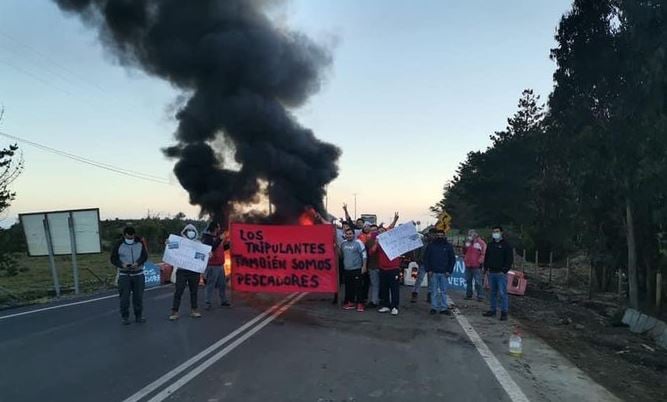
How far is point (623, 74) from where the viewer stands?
13.1 meters

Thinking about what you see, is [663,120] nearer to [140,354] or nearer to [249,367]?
[249,367]

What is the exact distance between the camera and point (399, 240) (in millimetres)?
10898

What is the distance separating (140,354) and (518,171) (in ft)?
175

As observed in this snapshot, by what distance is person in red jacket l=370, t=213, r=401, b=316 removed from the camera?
10.6m

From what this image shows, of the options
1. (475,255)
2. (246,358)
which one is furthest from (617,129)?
(246,358)

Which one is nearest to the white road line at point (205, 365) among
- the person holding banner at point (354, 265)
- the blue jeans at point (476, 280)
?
the person holding banner at point (354, 265)

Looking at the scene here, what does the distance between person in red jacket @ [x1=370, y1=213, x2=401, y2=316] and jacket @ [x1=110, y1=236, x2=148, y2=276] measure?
14.1 ft

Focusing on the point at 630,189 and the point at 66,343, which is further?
the point at 630,189

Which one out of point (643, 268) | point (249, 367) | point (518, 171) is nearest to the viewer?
point (249, 367)

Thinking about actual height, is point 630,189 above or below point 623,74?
below

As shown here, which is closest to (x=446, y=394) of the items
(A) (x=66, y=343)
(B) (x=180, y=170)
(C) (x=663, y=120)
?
(A) (x=66, y=343)

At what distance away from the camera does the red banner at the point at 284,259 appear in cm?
1118

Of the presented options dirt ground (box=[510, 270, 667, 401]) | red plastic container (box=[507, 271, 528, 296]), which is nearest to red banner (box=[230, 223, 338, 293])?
dirt ground (box=[510, 270, 667, 401])

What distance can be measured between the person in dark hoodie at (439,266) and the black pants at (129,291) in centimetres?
513
